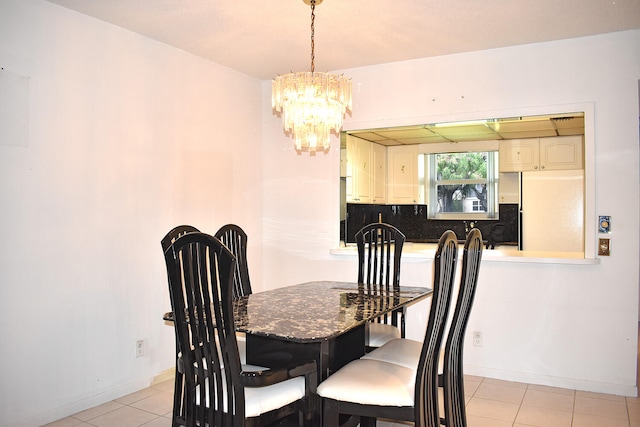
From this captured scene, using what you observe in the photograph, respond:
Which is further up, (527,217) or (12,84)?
(12,84)

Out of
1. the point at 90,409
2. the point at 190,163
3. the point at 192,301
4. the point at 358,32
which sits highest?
the point at 358,32

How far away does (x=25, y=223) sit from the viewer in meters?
2.75

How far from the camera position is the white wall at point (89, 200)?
2.73 meters

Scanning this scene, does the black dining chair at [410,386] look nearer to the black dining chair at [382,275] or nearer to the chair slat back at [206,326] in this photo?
Result: the chair slat back at [206,326]

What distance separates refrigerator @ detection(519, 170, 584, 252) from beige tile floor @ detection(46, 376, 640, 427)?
1.08 metres

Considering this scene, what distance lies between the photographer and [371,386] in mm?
1969

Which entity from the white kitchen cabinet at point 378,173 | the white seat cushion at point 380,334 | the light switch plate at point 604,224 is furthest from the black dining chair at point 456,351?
the white kitchen cabinet at point 378,173

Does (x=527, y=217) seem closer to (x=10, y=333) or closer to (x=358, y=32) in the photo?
(x=358, y=32)

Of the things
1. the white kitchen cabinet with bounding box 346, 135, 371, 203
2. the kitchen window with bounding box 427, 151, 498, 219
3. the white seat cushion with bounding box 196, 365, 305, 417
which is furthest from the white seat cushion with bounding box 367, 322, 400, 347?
the kitchen window with bounding box 427, 151, 498, 219

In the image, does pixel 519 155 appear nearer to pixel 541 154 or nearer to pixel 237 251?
pixel 541 154

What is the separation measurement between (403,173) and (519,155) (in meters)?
1.30

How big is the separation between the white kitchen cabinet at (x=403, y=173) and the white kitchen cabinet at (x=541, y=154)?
0.97m

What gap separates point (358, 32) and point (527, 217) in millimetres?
2081

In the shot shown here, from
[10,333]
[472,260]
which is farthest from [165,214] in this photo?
[472,260]
